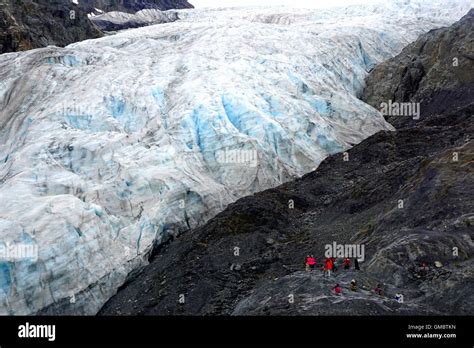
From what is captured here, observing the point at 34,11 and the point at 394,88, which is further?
the point at 34,11

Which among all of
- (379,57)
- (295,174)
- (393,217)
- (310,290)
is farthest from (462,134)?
(379,57)

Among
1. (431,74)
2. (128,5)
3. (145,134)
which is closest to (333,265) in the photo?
(145,134)

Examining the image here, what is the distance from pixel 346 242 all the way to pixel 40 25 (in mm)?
48916

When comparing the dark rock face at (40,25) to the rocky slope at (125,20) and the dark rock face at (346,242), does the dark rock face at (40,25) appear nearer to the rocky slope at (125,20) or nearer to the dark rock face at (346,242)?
the rocky slope at (125,20)

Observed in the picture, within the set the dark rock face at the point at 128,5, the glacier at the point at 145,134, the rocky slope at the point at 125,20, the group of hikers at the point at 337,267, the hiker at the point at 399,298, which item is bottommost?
the hiker at the point at 399,298

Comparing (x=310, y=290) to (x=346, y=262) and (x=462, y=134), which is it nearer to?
(x=346, y=262)

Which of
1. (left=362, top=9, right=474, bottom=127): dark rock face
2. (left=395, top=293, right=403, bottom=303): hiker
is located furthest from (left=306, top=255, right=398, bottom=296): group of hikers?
(left=362, top=9, right=474, bottom=127): dark rock face

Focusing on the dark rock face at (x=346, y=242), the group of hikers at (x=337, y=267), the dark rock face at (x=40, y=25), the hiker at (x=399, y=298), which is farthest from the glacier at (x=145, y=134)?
the dark rock face at (x=40, y=25)

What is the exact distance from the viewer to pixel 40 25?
57812 millimetres

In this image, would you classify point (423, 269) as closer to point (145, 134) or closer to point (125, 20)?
point (145, 134)

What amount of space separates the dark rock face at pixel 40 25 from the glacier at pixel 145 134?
41.2ft

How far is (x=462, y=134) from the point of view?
92.9 feet

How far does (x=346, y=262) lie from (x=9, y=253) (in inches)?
476

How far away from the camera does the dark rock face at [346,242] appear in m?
14.5
